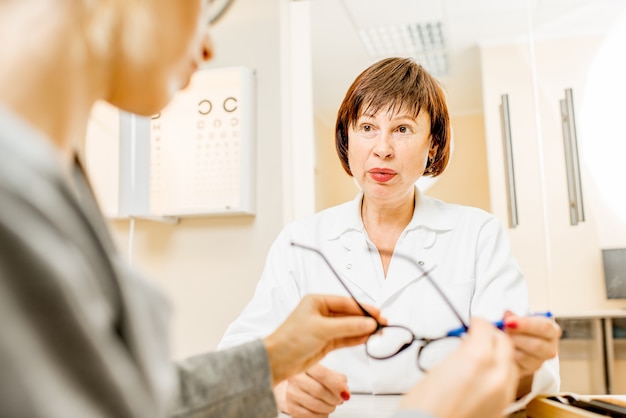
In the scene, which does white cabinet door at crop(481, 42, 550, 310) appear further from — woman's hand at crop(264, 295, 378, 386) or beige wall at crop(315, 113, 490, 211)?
woman's hand at crop(264, 295, 378, 386)

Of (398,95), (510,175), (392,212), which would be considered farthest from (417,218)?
(510,175)

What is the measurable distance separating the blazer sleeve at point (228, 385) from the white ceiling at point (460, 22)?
6.49ft

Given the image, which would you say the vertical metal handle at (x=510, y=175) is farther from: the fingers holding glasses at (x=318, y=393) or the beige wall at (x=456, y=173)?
the fingers holding glasses at (x=318, y=393)

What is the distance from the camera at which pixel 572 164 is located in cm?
259

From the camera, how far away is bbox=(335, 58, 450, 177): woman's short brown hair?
1.38 metres

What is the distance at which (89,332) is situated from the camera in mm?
279

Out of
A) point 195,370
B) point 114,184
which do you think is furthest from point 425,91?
point 114,184

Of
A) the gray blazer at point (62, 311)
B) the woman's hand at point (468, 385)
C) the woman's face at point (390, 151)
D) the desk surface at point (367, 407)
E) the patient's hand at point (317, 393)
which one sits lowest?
the desk surface at point (367, 407)

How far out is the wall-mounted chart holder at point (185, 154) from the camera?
84.7 inches

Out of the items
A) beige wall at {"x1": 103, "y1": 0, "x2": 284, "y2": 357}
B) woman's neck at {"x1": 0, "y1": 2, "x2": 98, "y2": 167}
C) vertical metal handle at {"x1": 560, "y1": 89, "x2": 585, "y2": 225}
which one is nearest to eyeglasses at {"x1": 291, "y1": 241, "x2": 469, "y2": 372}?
woman's neck at {"x1": 0, "y1": 2, "x2": 98, "y2": 167}

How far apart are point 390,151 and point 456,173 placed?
1224mm

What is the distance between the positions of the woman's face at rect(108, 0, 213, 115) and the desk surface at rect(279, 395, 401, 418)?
59cm

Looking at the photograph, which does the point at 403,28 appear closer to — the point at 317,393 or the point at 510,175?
the point at 510,175

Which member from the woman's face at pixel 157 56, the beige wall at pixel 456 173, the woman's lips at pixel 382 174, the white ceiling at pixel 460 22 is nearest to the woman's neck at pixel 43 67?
the woman's face at pixel 157 56
